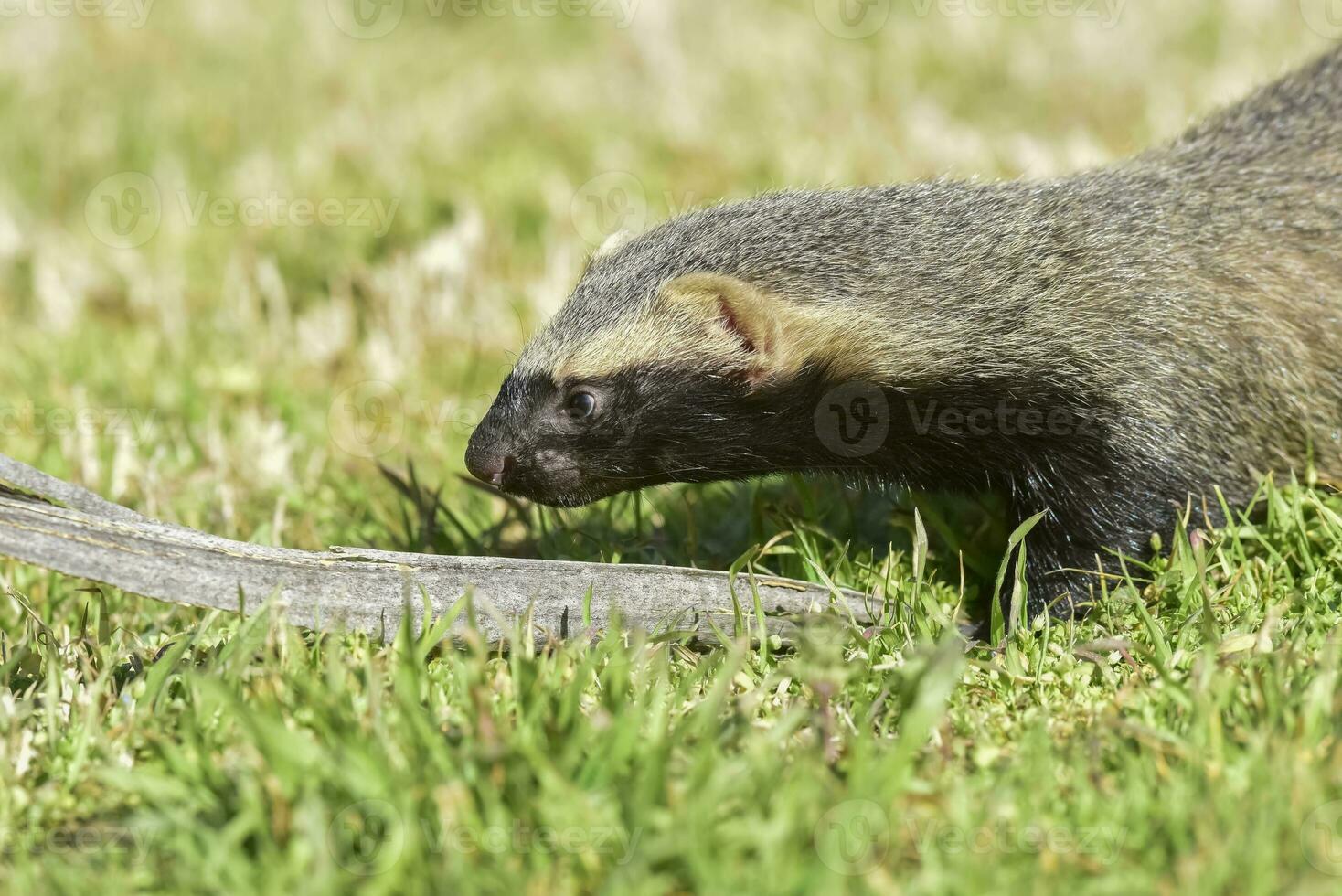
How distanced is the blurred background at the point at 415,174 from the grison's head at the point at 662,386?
1.19 ft

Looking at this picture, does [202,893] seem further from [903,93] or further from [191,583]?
[903,93]

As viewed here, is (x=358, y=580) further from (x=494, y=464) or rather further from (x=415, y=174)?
(x=415, y=174)

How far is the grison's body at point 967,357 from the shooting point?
4250 mm

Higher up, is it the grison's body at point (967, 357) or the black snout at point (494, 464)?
the grison's body at point (967, 357)

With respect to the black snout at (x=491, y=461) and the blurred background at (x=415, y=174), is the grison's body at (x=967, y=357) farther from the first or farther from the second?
the blurred background at (x=415, y=174)

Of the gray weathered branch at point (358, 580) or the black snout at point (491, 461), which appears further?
the black snout at point (491, 461)

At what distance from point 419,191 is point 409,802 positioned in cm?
678

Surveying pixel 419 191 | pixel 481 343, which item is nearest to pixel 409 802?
pixel 481 343

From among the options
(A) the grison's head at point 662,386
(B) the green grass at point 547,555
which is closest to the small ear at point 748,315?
(A) the grison's head at point 662,386

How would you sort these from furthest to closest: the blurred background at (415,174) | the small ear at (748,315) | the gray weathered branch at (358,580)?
the blurred background at (415,174), the small ear at (748,315), the gray weathered branch at (358,580)

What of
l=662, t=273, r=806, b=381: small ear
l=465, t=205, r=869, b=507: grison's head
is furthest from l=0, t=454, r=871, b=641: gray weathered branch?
l=662, t=273, r=806, b=381: small ear

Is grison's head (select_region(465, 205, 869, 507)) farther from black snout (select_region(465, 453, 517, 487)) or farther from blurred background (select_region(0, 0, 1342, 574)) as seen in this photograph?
blurred background (select_region(0, 0, 1342, 574))

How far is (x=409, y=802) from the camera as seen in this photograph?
107 inches

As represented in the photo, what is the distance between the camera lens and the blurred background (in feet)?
19.2
